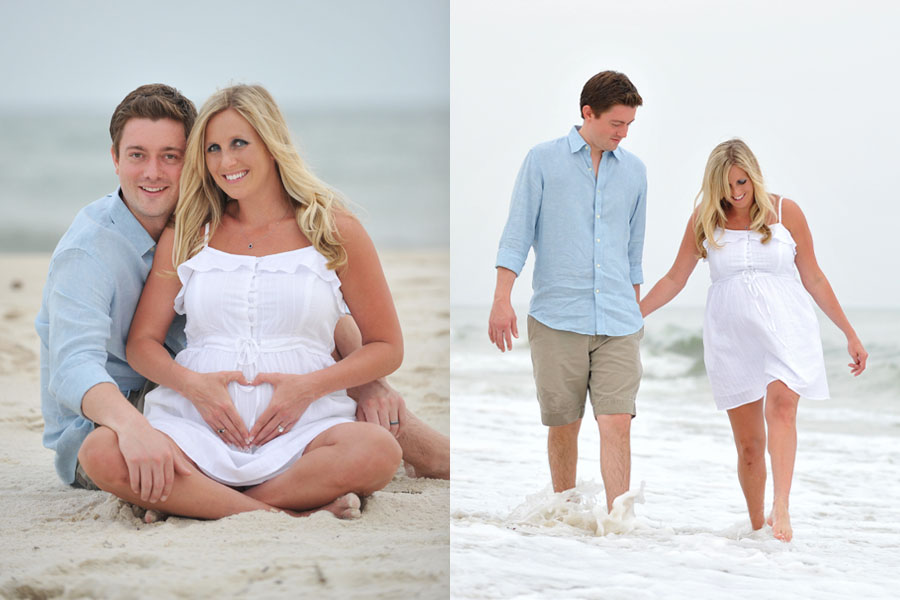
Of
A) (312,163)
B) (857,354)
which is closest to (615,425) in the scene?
(857,354)

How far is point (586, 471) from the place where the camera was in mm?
4906

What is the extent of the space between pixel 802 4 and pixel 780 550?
12177 mm

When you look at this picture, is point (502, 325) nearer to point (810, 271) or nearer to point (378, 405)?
point (378, 405)

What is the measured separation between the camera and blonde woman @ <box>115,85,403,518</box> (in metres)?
1.96

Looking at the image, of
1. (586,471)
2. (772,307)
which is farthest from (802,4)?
(772,307)

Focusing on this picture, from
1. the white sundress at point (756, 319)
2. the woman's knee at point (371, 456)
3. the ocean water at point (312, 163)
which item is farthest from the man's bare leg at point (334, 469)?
the ocean water at point (312, 163)


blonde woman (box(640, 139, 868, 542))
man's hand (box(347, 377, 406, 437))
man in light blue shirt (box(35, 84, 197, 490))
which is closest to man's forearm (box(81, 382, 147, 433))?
man in light blue shirt (box(35, 84, 197, 490))

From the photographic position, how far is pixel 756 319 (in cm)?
284

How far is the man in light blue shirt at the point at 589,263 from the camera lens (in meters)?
2.65

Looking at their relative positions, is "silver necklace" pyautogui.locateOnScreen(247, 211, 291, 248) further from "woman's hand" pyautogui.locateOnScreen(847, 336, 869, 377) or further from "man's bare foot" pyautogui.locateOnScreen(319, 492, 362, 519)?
"woman's hand" pyautogui.locateOnScreen(847, 336, 869, 377)

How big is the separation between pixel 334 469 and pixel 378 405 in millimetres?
267

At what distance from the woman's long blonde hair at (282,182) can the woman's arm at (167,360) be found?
0.06m

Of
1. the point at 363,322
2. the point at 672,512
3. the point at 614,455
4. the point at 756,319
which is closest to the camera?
the point at 363,322

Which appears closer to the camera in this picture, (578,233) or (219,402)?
(219,402)
